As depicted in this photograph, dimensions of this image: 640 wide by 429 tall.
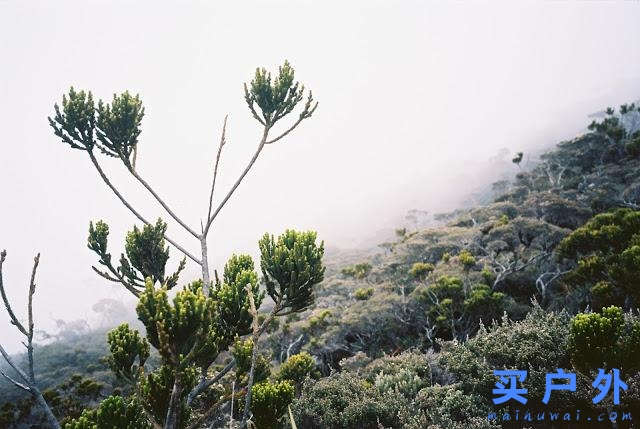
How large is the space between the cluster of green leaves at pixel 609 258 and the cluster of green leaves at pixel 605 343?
4581 millimetres

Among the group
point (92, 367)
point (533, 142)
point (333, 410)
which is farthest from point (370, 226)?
point (333, 410)

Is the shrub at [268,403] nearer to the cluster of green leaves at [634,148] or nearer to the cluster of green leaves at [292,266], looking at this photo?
the cluster of green leaves at [292,266]

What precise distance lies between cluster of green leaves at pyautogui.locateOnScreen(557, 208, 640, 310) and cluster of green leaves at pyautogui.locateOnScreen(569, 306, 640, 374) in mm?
4581

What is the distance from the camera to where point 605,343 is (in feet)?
22.6

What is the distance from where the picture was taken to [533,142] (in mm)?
115062

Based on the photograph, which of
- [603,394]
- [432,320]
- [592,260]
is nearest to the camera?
[603,394]

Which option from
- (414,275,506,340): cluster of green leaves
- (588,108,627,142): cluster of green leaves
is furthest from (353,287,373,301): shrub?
(588,108,627,142): cluster of green leaves

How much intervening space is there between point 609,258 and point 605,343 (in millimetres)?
7294

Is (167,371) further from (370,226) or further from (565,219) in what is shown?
(370,226)

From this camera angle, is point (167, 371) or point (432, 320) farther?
point (432, 320)

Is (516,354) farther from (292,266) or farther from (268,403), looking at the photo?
(292,266)

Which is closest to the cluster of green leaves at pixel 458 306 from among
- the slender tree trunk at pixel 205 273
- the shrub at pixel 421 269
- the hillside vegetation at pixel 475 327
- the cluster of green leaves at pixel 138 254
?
the hillside vegetation at pixel 475 327

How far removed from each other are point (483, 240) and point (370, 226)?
85.4 meters

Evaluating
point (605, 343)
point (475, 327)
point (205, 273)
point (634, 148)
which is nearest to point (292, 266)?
point (205, 273)
